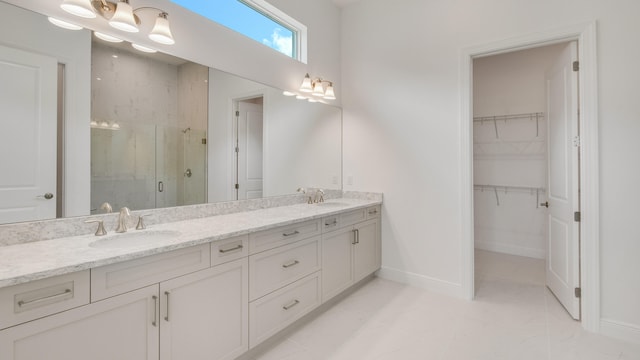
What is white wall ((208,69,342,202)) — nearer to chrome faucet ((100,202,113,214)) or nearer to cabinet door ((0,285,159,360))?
chrome faucet ((100,202,113,214))

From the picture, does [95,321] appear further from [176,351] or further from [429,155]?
[429,155]

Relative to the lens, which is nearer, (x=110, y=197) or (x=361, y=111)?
(x=110, y=197)

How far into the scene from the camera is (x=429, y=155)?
3094 mm

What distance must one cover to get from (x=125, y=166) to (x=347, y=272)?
6.54 feet

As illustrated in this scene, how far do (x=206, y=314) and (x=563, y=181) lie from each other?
117 inches

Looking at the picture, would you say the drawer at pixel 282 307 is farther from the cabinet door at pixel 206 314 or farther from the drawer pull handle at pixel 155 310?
the drawer pull handle at pixel 155 310

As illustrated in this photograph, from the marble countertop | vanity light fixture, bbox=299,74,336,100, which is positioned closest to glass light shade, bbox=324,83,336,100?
vanity light fixture, bbox=299,74,336,100

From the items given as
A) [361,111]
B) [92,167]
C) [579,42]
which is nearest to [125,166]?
[92,167]

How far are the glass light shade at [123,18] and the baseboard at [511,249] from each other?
16.3 ft

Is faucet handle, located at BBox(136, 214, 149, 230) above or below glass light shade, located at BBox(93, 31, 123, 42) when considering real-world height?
below

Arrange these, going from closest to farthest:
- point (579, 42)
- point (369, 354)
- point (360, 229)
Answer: point (369, 354)
point (579, 42)
point (360, 229)

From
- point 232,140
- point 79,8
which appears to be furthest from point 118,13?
point 232,140

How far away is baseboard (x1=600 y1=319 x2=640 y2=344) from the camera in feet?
7.20

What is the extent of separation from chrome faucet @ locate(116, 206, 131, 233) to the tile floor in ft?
3.84
